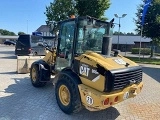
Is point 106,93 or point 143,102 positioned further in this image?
point 143,102

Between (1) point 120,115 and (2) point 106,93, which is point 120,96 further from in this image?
(1) point 120,115

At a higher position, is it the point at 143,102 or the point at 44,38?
the point at 44,38

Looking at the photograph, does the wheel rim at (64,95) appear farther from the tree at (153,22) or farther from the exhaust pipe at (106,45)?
the tree at (153,22)

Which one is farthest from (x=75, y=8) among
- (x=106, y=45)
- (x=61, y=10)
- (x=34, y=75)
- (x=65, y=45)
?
(x=106, y=45)

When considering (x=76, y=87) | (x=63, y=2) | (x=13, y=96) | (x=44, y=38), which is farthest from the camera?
(x=63, y=2)

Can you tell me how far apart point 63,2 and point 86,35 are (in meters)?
24.1

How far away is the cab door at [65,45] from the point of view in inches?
Answer: 234

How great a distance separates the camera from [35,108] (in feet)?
19.1

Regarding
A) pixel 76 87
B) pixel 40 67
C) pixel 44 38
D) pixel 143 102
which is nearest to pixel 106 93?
pixel 76 87

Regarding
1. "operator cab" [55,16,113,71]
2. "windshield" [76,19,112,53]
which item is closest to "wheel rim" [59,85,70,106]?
"operator cab" [55,16,113,71]

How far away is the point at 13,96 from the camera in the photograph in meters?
6.84

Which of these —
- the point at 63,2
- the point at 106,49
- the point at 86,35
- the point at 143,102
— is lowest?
the point at 143,102

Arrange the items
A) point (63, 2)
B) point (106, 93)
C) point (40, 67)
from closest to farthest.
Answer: point (106, 93)
point (40, 67)
point (63, 2)

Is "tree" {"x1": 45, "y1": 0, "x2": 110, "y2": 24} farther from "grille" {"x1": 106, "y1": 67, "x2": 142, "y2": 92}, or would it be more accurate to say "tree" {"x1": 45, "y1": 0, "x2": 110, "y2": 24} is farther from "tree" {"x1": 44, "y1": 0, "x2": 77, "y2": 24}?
"grille" {"x1": 106, "y1": 67, "x2": 142, "y2": 92}
